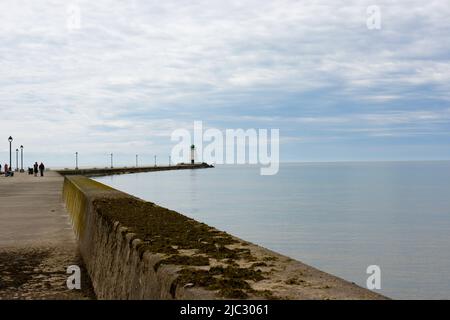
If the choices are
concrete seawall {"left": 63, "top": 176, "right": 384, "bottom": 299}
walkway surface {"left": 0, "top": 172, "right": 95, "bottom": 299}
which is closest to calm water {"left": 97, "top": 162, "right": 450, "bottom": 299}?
walkway surface {"left": 0, "top": 172, "right": 95, "bottom": 299}

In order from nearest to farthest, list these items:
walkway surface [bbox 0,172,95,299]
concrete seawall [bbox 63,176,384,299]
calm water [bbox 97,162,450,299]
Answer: concrete seawall [bbox 63,176,384,299] → walkway surface [bbox 0,172,95,299] → calm water [bbox 97,162,450,299]

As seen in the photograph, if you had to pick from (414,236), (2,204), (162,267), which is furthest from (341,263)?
(162,267)

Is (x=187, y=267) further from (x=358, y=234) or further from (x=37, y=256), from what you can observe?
(x=358, y=234)

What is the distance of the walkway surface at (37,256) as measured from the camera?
722cm

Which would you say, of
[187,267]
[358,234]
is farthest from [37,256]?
[358,234]

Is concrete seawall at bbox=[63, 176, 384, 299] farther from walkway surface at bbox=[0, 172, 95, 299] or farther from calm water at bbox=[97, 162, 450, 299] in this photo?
calm water at bbox=[97, 162, 450, 299]

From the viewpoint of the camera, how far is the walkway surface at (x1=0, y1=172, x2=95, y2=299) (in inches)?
284

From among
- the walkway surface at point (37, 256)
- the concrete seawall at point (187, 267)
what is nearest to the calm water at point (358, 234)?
the walkway surface at point (37, 256)

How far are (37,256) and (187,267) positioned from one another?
6393mm

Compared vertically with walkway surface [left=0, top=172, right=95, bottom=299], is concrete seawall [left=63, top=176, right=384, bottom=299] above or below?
above

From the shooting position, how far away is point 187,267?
4129 mm

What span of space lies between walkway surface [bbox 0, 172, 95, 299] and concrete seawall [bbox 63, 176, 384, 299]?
0.59 metres

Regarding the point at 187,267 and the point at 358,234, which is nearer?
the point at 187,267
